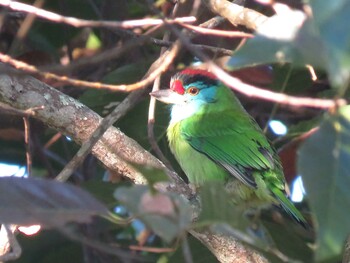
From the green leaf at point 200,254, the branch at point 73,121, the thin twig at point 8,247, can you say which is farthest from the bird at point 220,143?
the thin twig at point 8,247

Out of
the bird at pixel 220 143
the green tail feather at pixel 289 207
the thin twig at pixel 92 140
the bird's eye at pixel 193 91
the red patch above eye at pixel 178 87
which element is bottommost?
the green tail feather at pixel 289 207

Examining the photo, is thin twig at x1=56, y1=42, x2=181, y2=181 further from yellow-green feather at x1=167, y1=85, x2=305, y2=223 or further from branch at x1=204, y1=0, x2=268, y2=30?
yellow-green feather at x1=167, y1=85, x2=305, y2=223

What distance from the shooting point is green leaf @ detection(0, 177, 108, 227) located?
6.46 feet

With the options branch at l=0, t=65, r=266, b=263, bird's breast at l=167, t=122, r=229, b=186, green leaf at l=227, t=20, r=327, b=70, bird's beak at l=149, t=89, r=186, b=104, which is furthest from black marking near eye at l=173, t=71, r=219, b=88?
green leaf at l=227, t=20, r=327, b=70

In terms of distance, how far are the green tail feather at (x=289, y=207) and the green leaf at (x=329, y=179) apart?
1999mm

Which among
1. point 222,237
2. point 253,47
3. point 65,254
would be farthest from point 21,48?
point 253,47

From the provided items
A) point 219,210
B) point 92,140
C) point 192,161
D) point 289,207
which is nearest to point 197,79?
point 192,161

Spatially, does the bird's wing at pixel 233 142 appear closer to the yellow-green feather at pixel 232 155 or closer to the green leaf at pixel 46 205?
the yellow-green feather at pixel 232 155

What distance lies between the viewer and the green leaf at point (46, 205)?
1.97 meters

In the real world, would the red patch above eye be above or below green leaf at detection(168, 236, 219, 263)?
above

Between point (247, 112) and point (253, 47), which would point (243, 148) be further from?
point (253, 47)

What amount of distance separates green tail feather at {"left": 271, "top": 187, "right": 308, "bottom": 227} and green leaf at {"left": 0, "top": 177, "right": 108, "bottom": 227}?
1.98m

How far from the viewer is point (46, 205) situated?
6.53 ft

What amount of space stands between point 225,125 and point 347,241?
5.36ft
